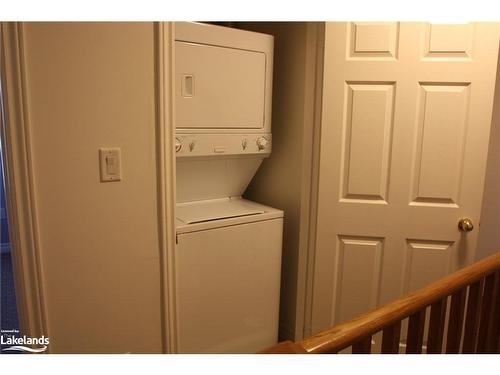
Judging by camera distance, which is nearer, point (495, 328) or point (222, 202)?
point (495, 328)

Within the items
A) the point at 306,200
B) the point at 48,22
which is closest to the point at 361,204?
the point at 306,200

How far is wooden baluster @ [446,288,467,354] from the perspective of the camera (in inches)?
45.8

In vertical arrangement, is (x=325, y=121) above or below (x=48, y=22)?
below

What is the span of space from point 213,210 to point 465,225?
1.23 meters

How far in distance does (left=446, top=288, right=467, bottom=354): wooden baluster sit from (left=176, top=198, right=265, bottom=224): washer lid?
999mm

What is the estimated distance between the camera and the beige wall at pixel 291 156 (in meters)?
1.98

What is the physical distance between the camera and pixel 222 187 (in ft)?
7.00

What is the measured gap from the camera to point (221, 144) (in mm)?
1894

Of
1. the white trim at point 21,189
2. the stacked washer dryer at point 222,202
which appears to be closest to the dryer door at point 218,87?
the stacked washer dryer at point 222,202

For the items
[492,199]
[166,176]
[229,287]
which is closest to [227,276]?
[229,287]

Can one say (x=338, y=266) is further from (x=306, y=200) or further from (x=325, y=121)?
(x=325, y=121)

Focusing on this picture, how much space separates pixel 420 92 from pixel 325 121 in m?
0.45

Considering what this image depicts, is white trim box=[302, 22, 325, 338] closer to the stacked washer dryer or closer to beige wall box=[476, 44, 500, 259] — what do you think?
the stacked washer dryer

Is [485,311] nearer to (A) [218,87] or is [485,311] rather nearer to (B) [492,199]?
(B) [492,199]
